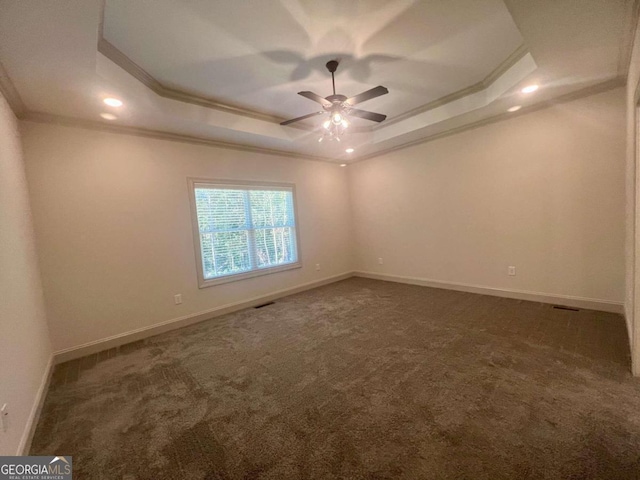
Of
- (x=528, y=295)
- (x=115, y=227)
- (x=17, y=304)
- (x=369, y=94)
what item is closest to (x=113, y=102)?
(x=115, y=227)

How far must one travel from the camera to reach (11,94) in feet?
7.51

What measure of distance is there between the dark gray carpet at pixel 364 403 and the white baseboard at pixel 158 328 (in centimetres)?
15

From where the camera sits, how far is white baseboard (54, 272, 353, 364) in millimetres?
2889

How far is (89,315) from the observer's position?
2.99m

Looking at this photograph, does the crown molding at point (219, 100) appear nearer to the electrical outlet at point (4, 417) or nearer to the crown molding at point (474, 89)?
the crown molding at point (474, 89)

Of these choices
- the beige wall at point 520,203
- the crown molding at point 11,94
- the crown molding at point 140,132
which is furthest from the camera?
the beige wall at point 520,203

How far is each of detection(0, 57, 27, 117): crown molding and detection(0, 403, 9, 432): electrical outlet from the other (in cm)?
240

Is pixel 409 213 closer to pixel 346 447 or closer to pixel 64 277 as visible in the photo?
pixel 346 447

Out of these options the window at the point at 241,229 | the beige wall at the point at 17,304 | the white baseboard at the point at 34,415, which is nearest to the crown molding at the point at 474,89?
the window at the point at 241,229

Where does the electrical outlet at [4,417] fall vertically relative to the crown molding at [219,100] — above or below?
below

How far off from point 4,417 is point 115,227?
224 cm

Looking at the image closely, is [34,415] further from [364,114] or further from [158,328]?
[364,114]

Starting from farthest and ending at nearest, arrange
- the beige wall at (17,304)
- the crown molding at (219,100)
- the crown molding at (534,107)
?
the crown molding at (534,107) < the crown molding at (219,100) < the beige wall at (17,304)

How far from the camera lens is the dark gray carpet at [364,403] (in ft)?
4.63
